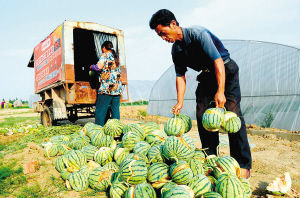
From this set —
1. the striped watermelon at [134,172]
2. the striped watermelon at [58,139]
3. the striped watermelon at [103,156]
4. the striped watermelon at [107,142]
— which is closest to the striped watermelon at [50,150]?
the striped watermelon at [58,139]

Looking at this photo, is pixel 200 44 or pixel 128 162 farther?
pixel 200 44

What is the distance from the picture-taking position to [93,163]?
2795 millimetres

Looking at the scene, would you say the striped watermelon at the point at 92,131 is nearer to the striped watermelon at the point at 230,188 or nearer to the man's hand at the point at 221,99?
the man's hand at the point at 221,99

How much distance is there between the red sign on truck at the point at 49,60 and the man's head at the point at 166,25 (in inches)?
193

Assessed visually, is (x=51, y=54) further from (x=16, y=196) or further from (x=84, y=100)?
(x=16, y=196)

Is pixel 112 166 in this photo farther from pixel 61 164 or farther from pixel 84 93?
pixel 84 93

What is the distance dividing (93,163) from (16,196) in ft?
3.18

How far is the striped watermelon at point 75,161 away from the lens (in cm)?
283

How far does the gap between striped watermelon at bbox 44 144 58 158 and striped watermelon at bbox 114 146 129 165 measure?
1.60m

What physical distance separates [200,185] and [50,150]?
2.92 m

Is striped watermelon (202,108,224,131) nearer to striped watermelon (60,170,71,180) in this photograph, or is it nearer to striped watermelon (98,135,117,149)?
striped watermelon (98,135,117,149)

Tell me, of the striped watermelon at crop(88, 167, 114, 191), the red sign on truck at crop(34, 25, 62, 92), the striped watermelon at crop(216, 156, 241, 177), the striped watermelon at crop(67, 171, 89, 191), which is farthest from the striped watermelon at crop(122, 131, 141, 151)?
the red sign on truck at crop(34, 25, 62, 92)

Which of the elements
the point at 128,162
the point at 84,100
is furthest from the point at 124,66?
the point at 128,162

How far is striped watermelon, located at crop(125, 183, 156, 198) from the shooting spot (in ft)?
6.10
